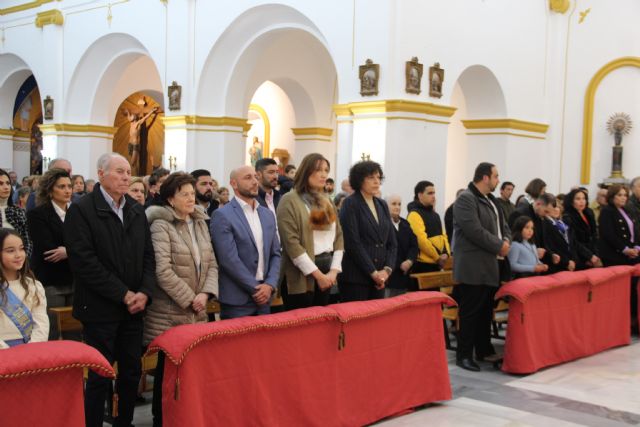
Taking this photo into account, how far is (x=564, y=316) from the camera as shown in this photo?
21.1ft

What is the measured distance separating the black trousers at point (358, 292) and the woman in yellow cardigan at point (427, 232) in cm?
189

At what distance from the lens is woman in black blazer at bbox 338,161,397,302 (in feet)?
17.8

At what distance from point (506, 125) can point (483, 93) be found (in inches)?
30.4

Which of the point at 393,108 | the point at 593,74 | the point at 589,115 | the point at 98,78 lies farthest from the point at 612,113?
the point at 98,78

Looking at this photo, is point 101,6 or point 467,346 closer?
point 467,346

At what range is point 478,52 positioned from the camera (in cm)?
1284

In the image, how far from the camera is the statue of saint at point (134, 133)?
19.8m

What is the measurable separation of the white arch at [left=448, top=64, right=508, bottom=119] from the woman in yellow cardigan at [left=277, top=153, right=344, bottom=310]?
8.90 m

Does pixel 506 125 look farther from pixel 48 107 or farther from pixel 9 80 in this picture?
pixel 9 80

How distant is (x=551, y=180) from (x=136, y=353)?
486 inches

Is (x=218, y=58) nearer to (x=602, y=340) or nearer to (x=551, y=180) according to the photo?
(x=551, y=180)

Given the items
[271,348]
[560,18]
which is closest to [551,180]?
[560,18]

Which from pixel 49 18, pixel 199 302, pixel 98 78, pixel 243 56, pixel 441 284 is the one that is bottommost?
pixel 441 284

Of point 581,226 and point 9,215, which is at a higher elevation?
point 9,215
